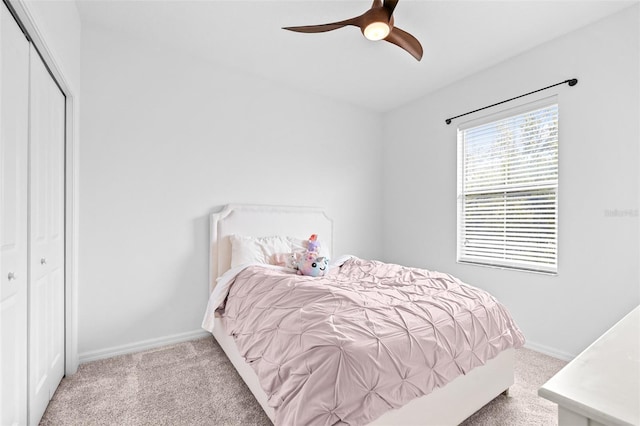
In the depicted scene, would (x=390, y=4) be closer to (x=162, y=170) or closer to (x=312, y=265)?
(x=312, y=265)

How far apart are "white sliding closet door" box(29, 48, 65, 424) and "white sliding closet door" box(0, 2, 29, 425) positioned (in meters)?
0.08

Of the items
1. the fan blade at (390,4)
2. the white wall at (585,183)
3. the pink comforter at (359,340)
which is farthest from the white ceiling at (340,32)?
the pink comforter at (359,340)

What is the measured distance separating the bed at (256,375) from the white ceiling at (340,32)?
143 centimetres

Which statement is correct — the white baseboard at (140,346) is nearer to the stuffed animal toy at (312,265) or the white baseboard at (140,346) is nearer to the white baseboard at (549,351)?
the stuffed animal toy at (312,265)

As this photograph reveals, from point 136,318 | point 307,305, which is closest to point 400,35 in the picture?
point 307,305

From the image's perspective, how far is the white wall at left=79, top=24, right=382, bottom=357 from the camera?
2465 millimetres

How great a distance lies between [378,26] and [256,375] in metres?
2.09

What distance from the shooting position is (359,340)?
1297 mm

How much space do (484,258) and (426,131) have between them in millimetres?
1556

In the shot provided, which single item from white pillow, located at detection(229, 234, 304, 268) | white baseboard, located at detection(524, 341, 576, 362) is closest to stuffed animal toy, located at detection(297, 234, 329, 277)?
white pillow, located at detection(229, 234, 304, 268)

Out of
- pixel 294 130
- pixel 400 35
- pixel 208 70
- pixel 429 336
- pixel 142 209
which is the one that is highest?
pixel 208 70

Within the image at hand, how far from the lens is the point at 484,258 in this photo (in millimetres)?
3117

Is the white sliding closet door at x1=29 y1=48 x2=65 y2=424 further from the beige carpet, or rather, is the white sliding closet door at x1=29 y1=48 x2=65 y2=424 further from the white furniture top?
the white furniture top

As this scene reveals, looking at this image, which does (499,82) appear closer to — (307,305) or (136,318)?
(307,305)
